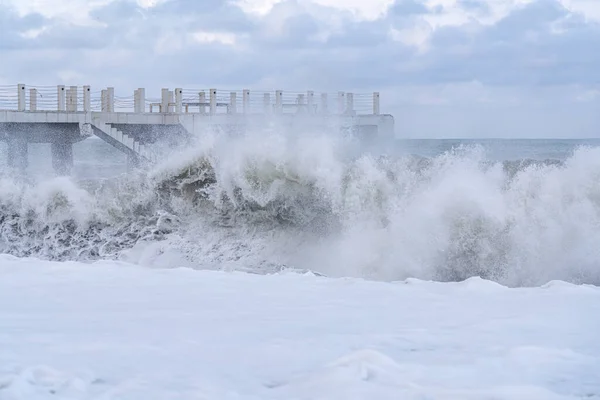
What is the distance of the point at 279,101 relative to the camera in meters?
24.2

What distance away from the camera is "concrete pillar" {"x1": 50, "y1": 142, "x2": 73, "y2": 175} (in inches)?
893

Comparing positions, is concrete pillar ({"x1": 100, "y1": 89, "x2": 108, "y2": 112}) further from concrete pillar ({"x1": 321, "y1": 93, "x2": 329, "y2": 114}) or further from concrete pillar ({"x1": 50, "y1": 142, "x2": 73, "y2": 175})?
concrete pillar ({"x1": 321, "y1": 93, "x2": 329, "y2": 114})

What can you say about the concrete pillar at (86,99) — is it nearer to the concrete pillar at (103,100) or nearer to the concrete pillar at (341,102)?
the concrete pillar at (103,100)

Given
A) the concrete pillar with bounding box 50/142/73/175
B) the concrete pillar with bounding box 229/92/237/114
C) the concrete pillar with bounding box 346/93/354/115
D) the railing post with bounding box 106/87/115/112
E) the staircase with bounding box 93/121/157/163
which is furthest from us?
the concrete pillar with bounding box 346/93/354/115

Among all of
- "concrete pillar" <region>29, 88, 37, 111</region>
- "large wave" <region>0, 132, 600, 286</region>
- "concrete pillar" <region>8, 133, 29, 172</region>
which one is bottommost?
"large wave" <region>0, 132, 600, 286</region>

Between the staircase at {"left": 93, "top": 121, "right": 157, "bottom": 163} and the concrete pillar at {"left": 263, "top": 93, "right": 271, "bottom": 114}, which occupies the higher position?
the concrete pillar at {"left": 263, "top": 93, "right": 271, "bottom": 114}

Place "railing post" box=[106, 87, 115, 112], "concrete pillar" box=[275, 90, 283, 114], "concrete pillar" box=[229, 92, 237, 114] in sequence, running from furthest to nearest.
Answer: "concrete pillar" box=[275, 90, 283, 114] → "concrete pillar" box=[229, 92, 237, 114] → "railing post" box=[106, 87, 115, 112]

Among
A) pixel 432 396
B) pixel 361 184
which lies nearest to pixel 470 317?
pixel 432 396

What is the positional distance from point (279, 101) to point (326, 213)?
45.3ft

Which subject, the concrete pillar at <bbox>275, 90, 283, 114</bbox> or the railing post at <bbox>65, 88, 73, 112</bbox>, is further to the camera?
the concrete pillar at <bbox>275, 90, 283, 114</bbox>

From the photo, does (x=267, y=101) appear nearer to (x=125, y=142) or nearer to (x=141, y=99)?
(x=141, y=99)

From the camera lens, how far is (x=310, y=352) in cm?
312

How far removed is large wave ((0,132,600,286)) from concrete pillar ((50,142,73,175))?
29.8 feet

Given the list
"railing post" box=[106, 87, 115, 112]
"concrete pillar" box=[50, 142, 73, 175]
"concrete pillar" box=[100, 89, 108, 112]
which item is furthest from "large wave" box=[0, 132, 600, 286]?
"concrete pillar" box=[50, 142, 73, 175]
